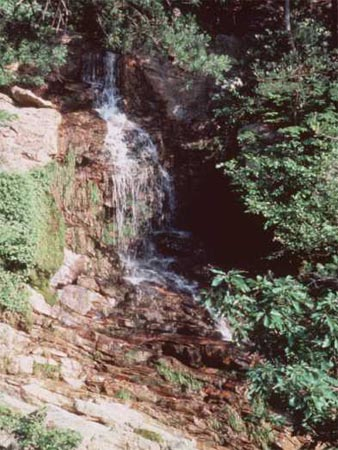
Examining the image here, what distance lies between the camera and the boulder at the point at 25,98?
9.97 metres

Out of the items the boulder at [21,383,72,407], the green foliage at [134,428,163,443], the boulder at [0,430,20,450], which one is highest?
the boulder at [21,383,72,407]

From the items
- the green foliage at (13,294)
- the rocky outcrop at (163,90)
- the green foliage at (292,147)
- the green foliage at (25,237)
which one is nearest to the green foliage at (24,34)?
the green foliage at (25,237)

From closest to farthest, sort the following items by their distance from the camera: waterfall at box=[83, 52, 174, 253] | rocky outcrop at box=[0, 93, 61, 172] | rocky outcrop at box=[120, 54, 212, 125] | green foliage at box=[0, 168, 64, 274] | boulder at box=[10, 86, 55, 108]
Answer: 1. green foliage at box=[0, 168, 64, 274]
2. rocky outcrop at box=[0, 93, 61, 172]
3. waterfall at box=[83, 52, 174, 253]
4. boulder at box=[10, 86, 55, 108]
5. rocky outcrop at box=[120, 54, 212, 125]

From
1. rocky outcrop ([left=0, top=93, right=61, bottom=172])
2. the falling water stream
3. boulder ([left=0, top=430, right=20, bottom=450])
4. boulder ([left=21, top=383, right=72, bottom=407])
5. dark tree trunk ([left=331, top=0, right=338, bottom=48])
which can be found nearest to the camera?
boulder ([left=0, top=430, right=20, bottom=450])

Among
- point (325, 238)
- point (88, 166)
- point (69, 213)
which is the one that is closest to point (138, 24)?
point (88, 166)

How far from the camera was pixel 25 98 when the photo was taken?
9.97 m

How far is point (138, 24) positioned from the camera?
25.6 ft

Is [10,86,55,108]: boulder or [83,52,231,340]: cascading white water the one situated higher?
[10,86,55,108]: boulder

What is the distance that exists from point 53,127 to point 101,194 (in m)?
1.92

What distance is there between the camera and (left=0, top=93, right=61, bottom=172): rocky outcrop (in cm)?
859

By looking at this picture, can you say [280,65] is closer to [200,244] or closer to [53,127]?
[200,244]

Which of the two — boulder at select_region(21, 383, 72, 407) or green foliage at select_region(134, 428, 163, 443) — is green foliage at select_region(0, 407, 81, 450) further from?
green foliage at select_region(134, 428, 163, 443)

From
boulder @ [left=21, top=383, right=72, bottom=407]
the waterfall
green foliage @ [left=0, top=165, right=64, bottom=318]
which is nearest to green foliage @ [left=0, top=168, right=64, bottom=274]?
green foliage @ [left=0, top=165, right=64, bottom=318]

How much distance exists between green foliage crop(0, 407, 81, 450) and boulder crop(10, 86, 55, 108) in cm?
712
